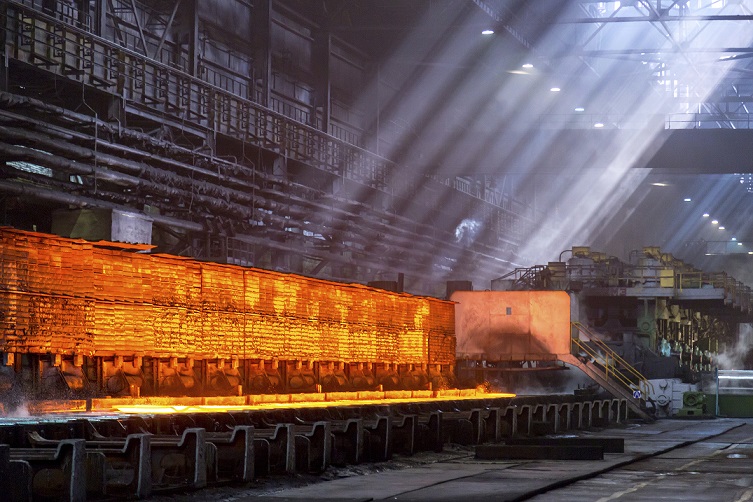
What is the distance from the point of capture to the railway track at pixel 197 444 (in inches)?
392

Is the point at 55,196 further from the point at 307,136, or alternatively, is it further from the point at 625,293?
the point at 625,293

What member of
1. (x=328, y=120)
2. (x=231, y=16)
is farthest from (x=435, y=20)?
(x=231, y=16)

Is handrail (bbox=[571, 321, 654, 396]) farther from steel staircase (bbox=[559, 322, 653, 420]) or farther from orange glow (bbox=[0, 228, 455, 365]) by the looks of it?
orange glow (bbox=[0, 228, 455, 365])

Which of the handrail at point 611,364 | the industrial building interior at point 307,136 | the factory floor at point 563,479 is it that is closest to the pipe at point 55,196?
the industrial building interior at point 307,136

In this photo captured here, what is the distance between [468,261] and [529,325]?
17.8m

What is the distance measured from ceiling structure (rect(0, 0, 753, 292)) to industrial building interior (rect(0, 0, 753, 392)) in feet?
0.23

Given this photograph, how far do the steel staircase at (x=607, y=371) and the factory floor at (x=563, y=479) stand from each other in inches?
373

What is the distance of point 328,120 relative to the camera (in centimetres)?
3884

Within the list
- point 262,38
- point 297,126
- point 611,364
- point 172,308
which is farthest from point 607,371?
→ point 172,308

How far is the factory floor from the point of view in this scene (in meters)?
11.9

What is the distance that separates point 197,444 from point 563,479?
4551 millimetres

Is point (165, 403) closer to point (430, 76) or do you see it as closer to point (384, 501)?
point (384, 501)

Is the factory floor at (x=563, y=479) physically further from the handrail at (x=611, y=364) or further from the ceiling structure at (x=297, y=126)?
the handrail at (x=611, y=364)

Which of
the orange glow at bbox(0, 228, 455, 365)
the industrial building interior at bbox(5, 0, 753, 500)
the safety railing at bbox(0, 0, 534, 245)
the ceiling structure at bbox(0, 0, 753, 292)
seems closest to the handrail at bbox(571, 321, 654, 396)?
the industrial building interior at bbox(5, 0, 753, 500)
